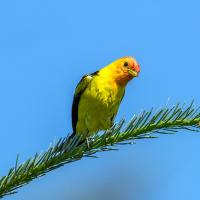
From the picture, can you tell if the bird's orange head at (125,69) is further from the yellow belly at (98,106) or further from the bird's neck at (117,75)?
the yellow belly at (98,106)

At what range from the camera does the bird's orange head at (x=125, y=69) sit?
6.20 metres

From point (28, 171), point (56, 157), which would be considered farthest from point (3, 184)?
point (56, 157)

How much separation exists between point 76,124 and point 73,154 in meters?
3.51

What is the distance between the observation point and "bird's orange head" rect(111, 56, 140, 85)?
620 cm

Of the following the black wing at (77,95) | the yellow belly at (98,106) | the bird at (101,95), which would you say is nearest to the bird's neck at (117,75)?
the bird at (101,95)

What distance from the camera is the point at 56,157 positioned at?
2238 mm

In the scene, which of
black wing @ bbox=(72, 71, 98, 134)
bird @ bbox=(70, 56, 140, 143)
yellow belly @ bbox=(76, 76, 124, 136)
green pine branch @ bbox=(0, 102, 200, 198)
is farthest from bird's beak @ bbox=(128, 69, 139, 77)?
green pine branch @ bbox=(0, 102, 200, 198)

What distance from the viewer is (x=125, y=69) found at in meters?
6.39

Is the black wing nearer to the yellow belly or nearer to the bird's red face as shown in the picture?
the yellow belly

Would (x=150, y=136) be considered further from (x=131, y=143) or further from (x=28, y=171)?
(x=28, y=171)

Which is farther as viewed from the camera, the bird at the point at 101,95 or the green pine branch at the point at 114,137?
the bird at the point at 101,95

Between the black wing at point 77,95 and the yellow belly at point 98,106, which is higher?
the black wing at point 77,95

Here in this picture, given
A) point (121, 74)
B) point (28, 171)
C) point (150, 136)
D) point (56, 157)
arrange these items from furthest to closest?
point (121, 74) → point (150, 136) → point (56, 157) → point (28, 171)

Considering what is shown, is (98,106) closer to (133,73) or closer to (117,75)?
(117,75)
